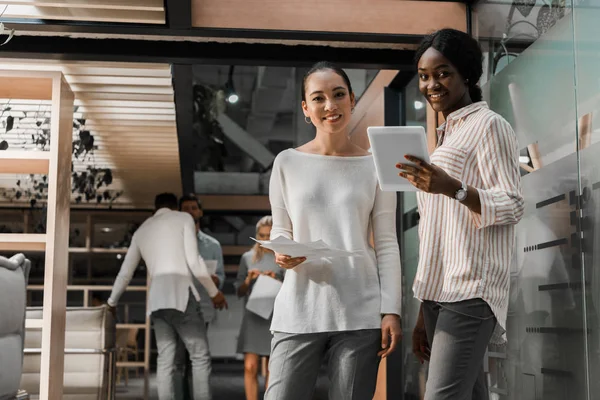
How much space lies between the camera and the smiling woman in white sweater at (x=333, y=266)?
216 cm

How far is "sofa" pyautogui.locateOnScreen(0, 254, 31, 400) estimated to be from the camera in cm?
204

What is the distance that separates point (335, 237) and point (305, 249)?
16cm

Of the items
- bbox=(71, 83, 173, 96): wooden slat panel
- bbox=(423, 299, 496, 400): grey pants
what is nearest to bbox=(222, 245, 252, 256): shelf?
bbox=(71, 83, 173, 96): wooden slat panel

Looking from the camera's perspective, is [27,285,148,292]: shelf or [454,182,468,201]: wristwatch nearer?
[454,182,468,201]: wristwatch

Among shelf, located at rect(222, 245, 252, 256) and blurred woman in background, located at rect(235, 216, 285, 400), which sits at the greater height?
shelf, located at rect(222, 245, 252, 256)

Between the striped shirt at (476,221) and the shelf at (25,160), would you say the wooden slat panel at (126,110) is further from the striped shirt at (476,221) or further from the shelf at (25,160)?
the striped shirt at (476,221)

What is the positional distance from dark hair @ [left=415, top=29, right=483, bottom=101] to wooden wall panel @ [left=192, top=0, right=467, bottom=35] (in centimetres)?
175

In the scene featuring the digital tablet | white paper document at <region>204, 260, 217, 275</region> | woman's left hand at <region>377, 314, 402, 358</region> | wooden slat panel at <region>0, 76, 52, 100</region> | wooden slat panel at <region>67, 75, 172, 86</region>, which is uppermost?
wooden slat panel at <region>67, 75, 172, 86</region>

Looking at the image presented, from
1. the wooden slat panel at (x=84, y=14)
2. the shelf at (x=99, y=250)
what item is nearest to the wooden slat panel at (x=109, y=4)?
the wooden slat panel at (x=84, y=14)

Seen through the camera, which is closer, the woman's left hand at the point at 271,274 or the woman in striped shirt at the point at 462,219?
the woman in striped shirt at the point at 462,219

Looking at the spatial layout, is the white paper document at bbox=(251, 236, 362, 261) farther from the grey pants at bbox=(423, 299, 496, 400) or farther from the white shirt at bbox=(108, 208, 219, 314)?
the white shirt at bbox=(108, 208, 219, 314)

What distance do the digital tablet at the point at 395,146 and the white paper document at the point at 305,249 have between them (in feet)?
0.94

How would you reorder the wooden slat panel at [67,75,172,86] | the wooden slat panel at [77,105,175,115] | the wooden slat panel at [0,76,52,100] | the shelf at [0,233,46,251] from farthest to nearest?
1. the wooden slat panel at [77,105,175,115]
2. the wooden slat panel at [67,75,172,86]
3. the wooden slat panel at [0,76,52,100]
4. the shelf at [0,233,46,251]

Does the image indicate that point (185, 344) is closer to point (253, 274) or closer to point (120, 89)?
point (253, 274)
